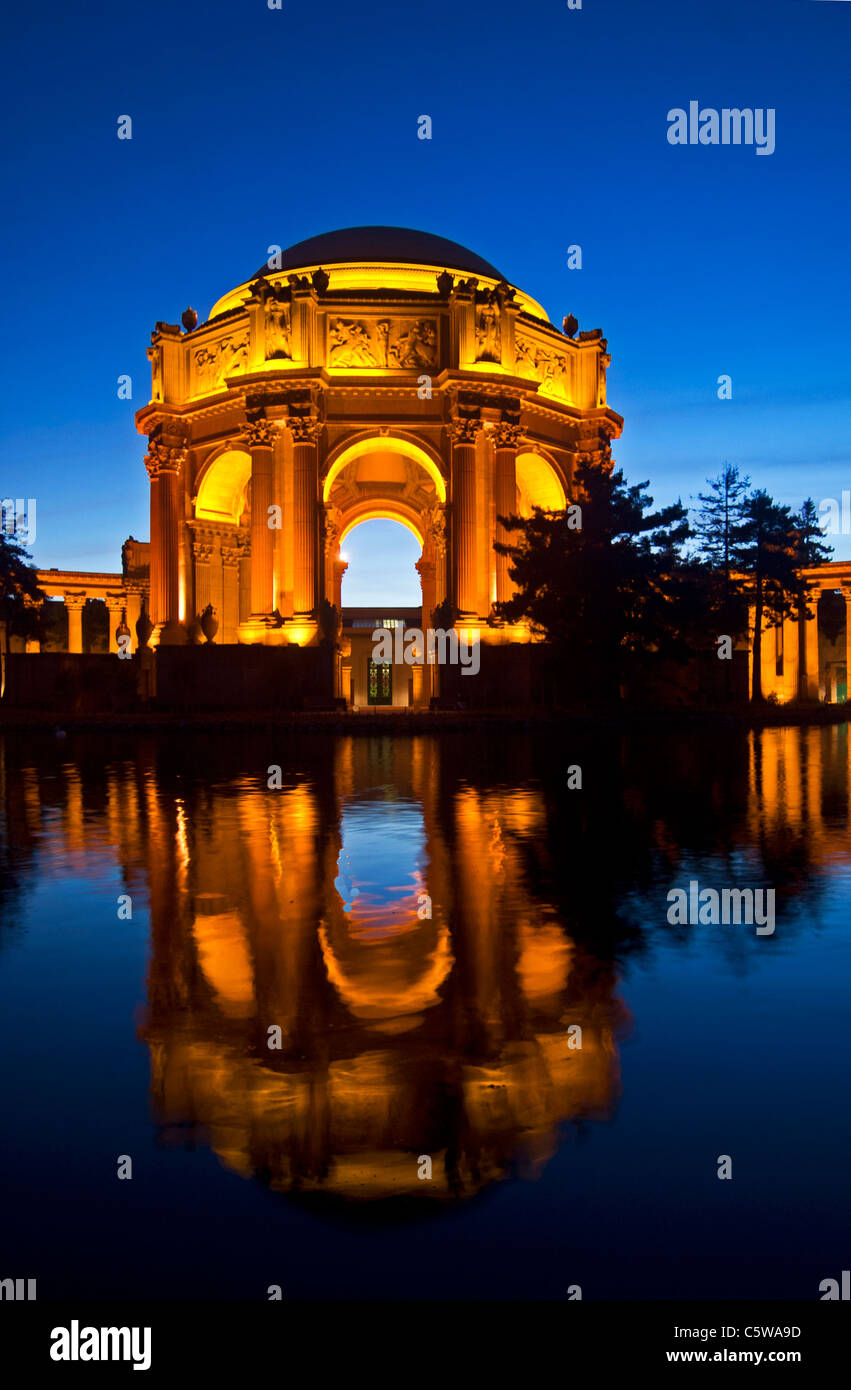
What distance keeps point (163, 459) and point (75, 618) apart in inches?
1047

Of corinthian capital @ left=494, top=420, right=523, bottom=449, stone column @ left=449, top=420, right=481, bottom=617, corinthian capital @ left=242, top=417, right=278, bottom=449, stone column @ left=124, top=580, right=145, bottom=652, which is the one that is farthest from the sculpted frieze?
stone column @ left=124, top=580, right=145, bottom=652

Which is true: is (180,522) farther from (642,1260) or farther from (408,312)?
(642,1260)

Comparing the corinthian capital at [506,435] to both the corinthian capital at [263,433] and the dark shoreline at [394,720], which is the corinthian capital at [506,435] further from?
the dark shoreline at [394,720]

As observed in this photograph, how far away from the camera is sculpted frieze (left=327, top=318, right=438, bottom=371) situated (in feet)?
149

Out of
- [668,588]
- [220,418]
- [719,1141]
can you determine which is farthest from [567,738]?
[220,418]

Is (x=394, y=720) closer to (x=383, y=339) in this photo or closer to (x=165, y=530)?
(x=383, y=339)

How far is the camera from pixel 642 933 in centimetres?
574

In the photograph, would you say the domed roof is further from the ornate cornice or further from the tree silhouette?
the tree silhouette

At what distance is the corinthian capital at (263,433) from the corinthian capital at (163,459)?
7.45 metres

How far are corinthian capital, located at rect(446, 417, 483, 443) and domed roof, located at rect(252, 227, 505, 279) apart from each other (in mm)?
10402

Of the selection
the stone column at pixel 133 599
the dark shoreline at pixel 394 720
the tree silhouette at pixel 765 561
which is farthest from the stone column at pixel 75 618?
the tree silhouette at pixel 765 561

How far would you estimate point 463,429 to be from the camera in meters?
44.2

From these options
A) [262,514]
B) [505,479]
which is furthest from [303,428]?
[505,479]

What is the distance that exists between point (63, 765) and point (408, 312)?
33.3m
